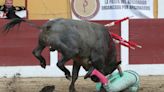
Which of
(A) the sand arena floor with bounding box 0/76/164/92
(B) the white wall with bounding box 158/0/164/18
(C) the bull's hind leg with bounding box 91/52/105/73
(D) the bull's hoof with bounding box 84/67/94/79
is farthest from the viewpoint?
(B) the white wall with bounding box 158/0/164/18

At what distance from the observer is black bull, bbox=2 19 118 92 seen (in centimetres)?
741

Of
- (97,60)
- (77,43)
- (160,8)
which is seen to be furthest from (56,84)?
(160,8)

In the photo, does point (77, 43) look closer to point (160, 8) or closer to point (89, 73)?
point (89, 73)

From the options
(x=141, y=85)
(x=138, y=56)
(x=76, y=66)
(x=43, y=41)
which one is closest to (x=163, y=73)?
(x=138, y=56)

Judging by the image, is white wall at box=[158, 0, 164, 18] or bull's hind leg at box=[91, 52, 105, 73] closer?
bull's hind leg at box=[91, 52, 105, 73]

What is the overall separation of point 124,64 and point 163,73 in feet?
2.58

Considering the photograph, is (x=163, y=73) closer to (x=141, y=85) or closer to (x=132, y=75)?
(x=141, y=85)

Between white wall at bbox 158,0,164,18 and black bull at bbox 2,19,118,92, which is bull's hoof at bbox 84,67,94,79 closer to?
black bull at bbox 2,19,118,92

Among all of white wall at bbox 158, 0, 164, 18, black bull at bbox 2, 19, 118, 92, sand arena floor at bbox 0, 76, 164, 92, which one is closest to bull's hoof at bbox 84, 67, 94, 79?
black bull at bbox 2, 19, 118, 92

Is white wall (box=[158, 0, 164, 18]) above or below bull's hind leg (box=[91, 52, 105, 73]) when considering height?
above

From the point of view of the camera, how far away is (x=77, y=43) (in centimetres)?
752

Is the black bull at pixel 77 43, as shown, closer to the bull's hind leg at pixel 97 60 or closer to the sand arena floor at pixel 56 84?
the bull's hind leg at pixel 97 60

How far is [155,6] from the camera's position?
45.2 feet

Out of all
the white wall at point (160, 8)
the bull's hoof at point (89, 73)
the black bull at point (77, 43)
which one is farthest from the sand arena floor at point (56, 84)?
the white wall at point (160, 8)
